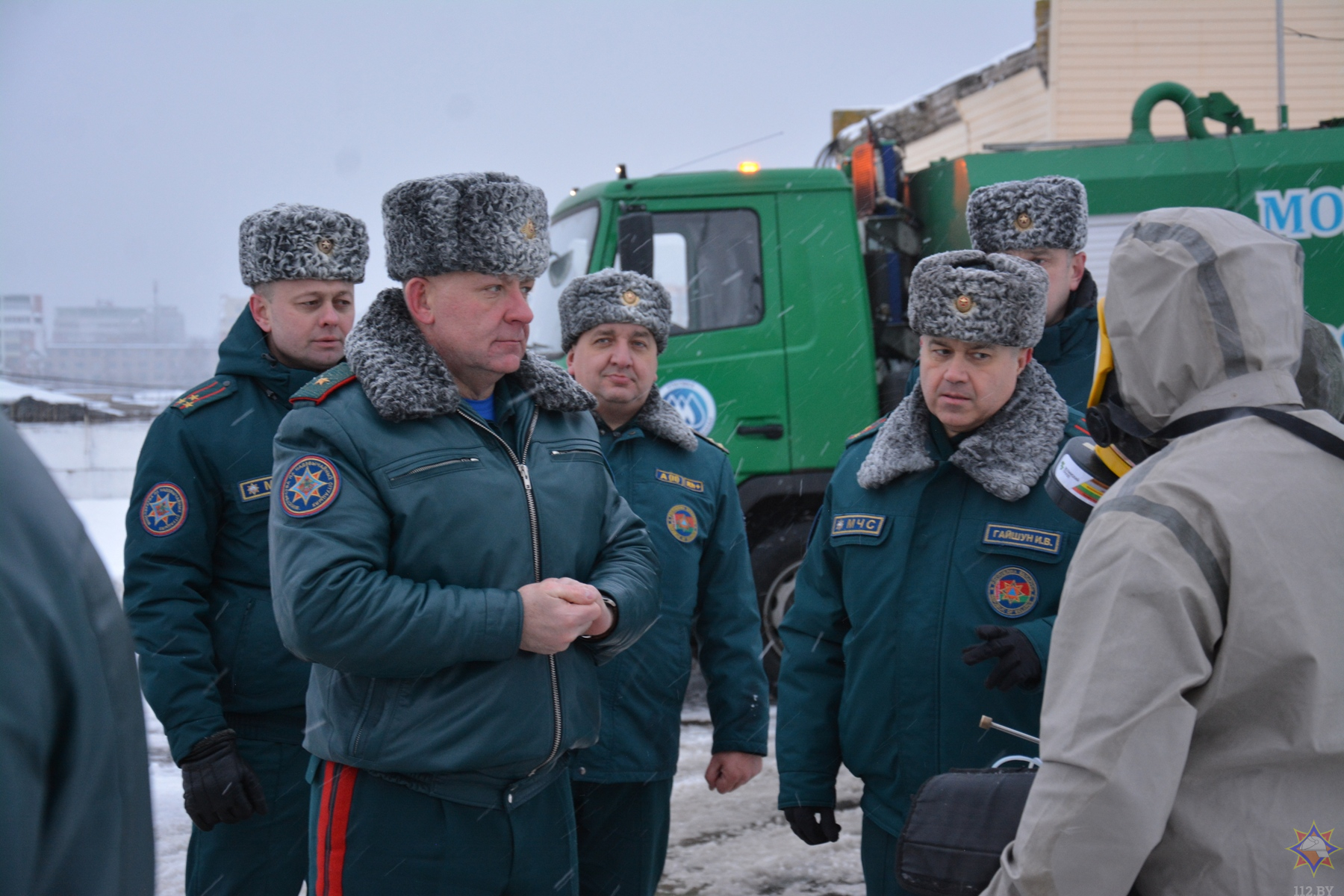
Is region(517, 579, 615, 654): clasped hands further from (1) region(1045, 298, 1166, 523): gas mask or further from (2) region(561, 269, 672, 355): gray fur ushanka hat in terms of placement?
(2) region(561, 269, 672, 355): gray fur ushanka hat

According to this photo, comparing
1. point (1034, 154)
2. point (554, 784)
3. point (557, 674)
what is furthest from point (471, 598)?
point (1034, 154)

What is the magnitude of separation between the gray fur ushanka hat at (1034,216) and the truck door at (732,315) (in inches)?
76.8

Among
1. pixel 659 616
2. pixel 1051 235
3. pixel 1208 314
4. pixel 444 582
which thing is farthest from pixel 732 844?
pixel 1208 314

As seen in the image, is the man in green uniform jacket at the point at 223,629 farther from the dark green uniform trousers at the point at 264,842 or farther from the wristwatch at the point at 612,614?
the wristwatch at the point at 612,614

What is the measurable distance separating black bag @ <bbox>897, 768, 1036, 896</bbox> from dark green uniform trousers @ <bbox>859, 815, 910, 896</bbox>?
678mm

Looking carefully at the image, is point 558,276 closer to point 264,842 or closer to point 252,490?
point 252,490

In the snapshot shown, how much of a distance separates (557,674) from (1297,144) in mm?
4823

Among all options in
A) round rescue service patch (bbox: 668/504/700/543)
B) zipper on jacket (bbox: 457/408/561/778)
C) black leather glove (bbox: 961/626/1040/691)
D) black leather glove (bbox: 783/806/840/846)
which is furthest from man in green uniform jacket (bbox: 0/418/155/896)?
round rescue service patch (bbox: 668/504/700/543)

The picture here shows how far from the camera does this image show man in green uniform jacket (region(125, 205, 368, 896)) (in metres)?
2.32

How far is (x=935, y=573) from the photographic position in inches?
86.4

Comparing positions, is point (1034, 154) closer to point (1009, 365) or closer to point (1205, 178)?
point (1205, 178)

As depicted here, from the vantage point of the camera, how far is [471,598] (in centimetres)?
176

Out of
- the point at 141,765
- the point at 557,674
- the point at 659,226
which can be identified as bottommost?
the point at 557,674

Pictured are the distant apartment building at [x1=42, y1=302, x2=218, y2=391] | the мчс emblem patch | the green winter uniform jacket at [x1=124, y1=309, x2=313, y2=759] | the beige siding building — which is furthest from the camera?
the distant apartment building at [x1=42, y1=302, x2=218, y2=391]
